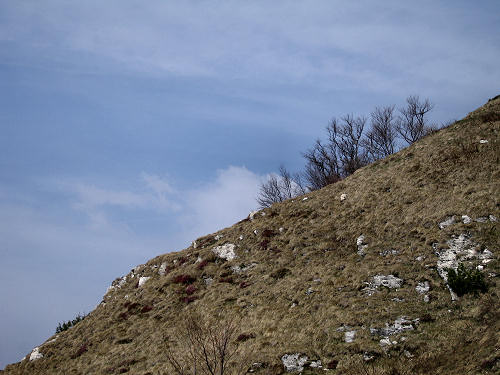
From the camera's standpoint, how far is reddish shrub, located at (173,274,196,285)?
116ft

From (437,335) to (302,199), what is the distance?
2348 cm

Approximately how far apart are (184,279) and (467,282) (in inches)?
880

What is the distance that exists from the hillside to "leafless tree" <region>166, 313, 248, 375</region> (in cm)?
67

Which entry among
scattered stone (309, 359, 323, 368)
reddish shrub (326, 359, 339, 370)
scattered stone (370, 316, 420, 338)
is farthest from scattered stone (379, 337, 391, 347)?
scattered stone (309, 359, 323, 368)

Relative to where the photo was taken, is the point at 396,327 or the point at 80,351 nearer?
the point at 396,327

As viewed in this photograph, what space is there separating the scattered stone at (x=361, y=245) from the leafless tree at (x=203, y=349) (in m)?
10.4

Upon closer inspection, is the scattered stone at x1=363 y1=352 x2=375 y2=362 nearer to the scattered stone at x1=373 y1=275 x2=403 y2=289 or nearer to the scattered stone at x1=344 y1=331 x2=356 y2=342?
the scattered stone at x1=344 y1=331 x2=356 y2=342

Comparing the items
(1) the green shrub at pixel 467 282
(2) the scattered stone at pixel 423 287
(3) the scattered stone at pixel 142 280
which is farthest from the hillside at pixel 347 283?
(1) the green shrub at pixel 467 282

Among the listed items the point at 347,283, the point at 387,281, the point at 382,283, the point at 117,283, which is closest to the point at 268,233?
the point at 347,283

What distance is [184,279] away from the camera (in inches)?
1405

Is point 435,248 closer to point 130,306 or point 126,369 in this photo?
point 126,369

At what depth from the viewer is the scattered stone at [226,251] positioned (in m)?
36.6

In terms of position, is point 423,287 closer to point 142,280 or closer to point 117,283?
point 142,280

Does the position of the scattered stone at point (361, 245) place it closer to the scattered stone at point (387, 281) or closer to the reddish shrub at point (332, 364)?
the scattered stone at point (387, 281)
